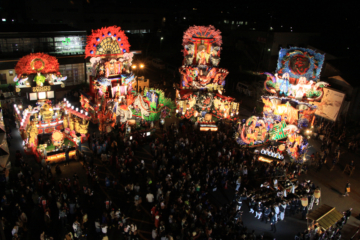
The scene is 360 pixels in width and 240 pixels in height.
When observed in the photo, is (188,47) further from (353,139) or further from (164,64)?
(164,64)

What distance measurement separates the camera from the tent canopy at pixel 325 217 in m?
13.6

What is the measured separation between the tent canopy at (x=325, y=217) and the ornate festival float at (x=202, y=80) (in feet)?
45.6

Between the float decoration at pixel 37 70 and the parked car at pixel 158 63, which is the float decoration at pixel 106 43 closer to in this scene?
the float decoration at pixel 37 70

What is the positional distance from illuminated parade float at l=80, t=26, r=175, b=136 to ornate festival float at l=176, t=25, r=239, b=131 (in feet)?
7.54

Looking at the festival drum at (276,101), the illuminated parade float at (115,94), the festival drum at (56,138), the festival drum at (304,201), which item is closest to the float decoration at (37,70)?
the illuminated parade float at (115,94)

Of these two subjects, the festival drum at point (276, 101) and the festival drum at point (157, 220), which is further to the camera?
the festival drum at point (276, 101)

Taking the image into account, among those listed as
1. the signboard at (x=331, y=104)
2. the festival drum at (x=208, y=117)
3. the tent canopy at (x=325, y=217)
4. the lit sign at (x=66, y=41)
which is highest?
the lit sign at (x=66, y=41)

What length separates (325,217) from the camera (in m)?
13.8

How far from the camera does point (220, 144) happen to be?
72.8 ft

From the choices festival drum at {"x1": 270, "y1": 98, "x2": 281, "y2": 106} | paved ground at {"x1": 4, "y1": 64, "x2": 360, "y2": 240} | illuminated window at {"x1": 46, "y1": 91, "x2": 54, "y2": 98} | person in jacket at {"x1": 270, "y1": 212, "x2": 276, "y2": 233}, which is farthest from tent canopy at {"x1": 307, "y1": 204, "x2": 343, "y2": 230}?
illuminated window at {"x1": 46, "y1": 91, "x2": 54, "y2": 98}

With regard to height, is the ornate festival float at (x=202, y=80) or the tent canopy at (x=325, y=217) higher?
the ornate festival float at (x=202, y=80)

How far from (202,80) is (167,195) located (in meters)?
15.0

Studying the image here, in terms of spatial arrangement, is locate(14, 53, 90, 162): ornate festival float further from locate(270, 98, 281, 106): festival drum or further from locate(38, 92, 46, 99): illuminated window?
locate(270, 98, 281, 106): festival drum

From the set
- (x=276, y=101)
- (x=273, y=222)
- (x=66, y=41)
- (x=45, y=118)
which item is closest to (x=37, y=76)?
(x=45, y=118)
